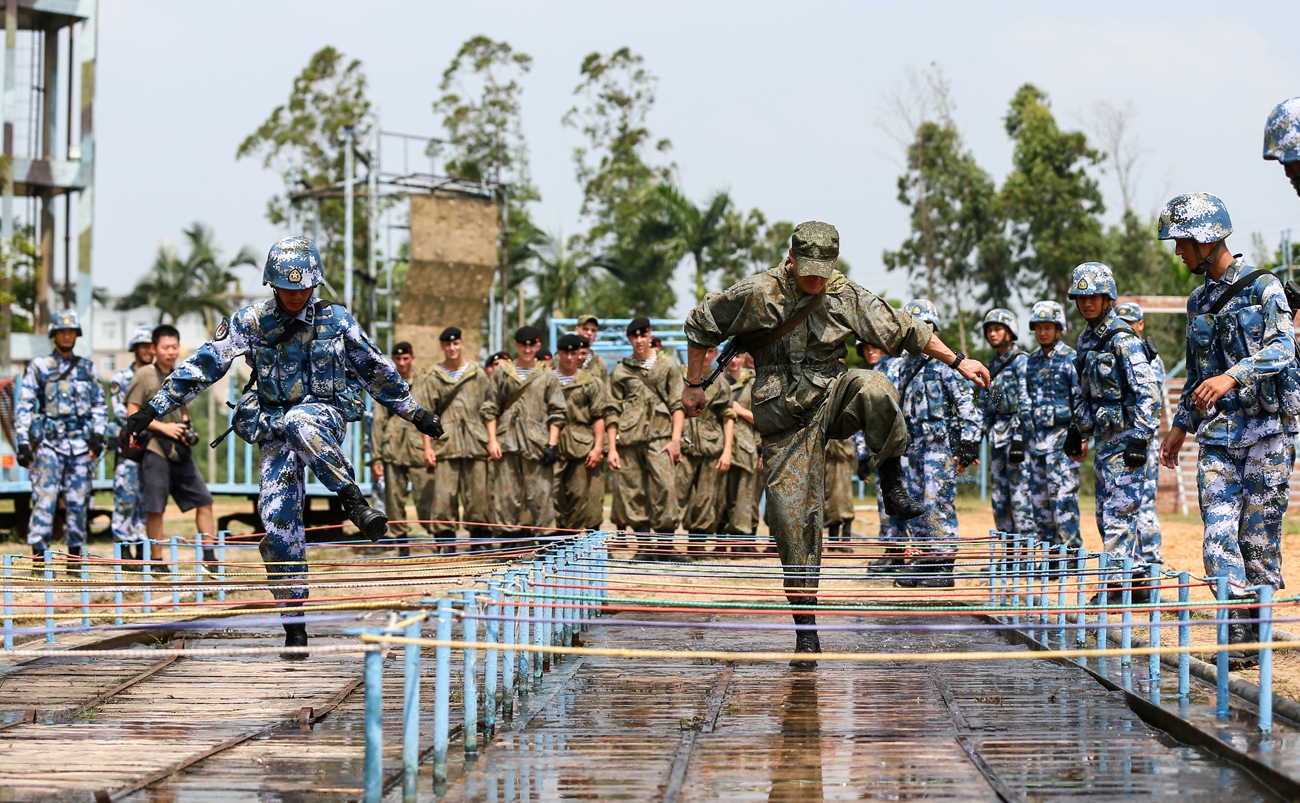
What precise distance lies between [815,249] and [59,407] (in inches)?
299

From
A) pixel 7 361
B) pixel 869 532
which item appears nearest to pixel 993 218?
pixel 869 532

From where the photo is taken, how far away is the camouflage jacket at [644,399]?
42.2 ft

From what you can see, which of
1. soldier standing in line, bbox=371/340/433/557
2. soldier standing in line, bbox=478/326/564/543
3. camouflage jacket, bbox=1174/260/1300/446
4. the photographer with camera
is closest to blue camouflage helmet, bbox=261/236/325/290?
the photographer with camera

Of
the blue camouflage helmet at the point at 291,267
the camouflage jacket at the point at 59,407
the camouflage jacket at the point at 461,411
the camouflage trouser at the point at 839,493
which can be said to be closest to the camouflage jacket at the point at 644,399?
the camouflage jacket at the point at 461,411

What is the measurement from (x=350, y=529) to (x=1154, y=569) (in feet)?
39.5

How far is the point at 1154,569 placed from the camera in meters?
5.83

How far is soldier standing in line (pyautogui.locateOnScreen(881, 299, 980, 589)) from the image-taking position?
10570 mm

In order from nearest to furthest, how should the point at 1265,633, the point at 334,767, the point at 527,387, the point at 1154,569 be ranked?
the point at 334,767, the point at 1265,633, the point at 1154,569, the point at 527,387

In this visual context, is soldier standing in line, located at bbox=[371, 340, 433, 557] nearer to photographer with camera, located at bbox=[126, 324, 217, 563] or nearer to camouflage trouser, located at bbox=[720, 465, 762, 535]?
photographer with camera, located at bbox=[126, 324, 217, 563]

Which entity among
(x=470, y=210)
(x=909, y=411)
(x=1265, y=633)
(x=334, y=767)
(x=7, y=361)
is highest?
(x=470, y=210)

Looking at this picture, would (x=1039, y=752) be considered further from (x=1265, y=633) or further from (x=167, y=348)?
(x=167, y=348)

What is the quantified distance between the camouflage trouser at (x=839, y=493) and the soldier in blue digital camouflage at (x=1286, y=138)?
7.89 metres

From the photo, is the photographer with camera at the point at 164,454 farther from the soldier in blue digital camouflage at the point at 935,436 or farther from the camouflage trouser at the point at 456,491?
the soldier in blue digital camouflage at the point at 935,436

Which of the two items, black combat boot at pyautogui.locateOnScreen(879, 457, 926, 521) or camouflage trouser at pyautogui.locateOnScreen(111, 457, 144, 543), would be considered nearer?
black combat boot at pyautogui.locateOnScreen(879, 457, 926, 521)
